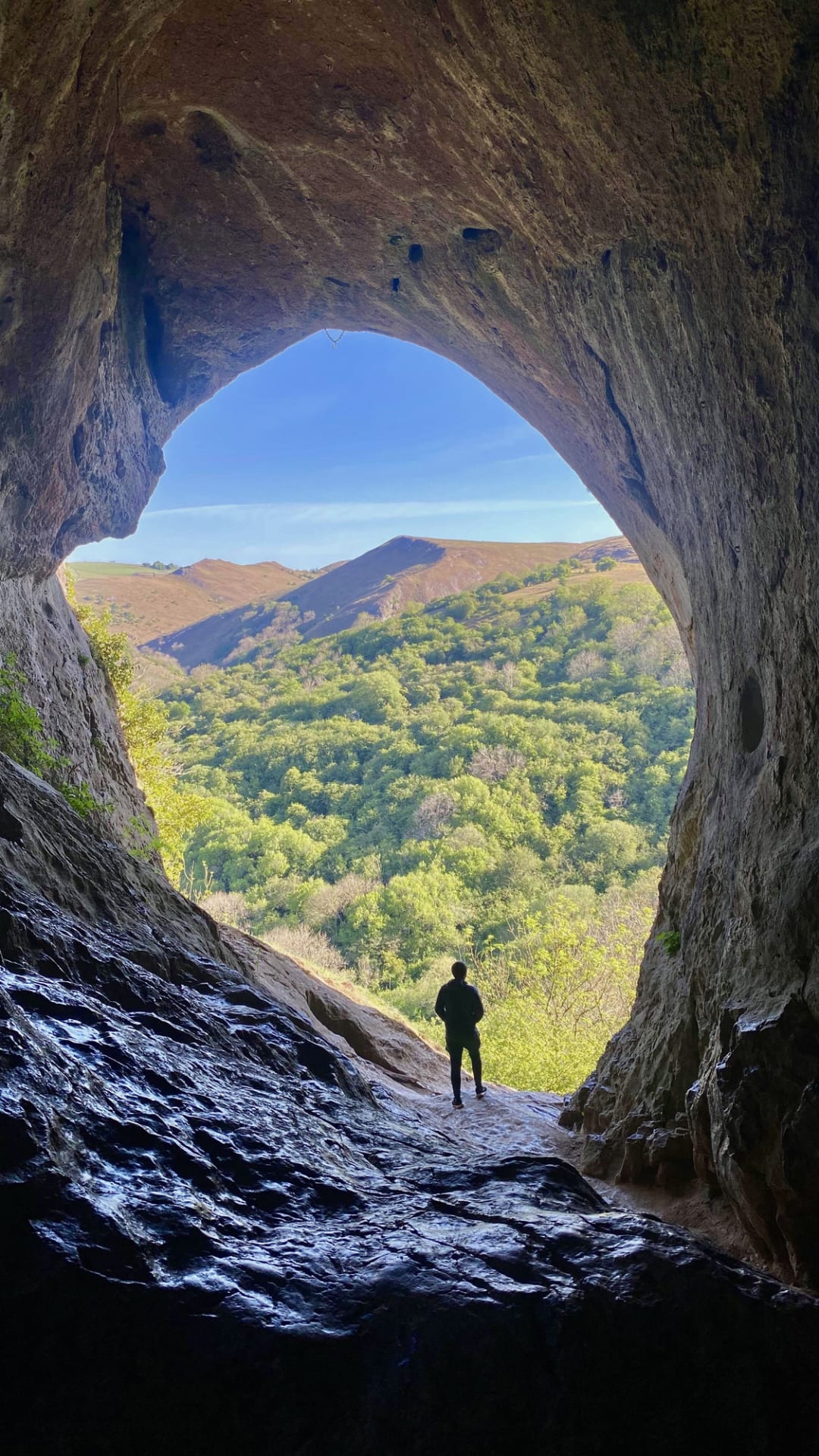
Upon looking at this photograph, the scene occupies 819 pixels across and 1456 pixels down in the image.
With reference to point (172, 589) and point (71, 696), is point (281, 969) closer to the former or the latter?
point (71, 696)

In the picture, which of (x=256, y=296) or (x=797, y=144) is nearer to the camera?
(x=797, y=144)

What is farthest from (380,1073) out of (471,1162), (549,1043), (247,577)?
(247,577)

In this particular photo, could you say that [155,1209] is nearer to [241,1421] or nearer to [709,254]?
[241,1421]

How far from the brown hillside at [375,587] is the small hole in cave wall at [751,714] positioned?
4917 inches

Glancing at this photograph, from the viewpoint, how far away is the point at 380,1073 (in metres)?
13.0

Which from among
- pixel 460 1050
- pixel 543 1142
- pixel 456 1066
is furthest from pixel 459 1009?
pixel 543 1142

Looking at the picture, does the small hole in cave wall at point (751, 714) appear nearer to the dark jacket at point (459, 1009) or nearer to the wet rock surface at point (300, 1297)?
the wet rock surface at point (300, 1297)

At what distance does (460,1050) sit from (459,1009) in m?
0.83

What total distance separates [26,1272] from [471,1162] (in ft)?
11.0

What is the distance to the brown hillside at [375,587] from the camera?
134 m

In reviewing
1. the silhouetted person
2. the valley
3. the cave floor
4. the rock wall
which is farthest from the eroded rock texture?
the valley

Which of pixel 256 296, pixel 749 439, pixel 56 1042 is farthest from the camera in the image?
pixel 256 296

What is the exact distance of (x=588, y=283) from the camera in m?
9.59

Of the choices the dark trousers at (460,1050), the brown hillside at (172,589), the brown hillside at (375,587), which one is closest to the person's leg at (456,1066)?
the dark trousers at (460,1050)
